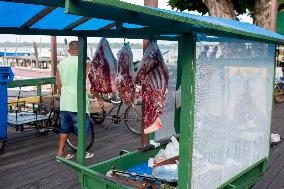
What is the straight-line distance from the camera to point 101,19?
285 cm

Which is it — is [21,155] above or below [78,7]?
below

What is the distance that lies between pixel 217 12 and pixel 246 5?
3.84 meters

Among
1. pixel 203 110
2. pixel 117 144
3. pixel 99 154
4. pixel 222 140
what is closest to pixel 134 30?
pixel 203 110

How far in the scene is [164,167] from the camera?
123 inches

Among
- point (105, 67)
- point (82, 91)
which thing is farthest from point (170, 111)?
point (82, 91)

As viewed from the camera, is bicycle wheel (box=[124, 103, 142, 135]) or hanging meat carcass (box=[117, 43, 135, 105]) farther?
bicycle wheel (box=[124, 103, 142, 135])

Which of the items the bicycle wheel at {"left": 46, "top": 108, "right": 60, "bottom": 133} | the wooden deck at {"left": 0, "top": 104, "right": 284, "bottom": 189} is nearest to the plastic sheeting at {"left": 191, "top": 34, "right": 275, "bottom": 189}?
the wooden deck at {"left": 0, "top": 104, "right": 284, "bottom": 189}

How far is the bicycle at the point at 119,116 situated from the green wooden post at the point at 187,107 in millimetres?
4977

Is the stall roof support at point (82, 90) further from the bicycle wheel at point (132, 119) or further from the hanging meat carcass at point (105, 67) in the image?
the bicycle wheel at point (132, 119)

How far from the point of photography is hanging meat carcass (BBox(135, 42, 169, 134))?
2.98 m

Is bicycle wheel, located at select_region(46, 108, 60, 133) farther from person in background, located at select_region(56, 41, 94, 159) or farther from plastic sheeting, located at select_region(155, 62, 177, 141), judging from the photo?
plastic sheeting, located at select_region(155, 62, 177, 141)

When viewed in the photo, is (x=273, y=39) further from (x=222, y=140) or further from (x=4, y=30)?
(x=4, y=30)

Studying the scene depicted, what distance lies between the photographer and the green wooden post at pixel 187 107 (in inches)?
85.3

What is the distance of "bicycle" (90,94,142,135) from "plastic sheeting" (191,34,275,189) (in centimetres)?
406
